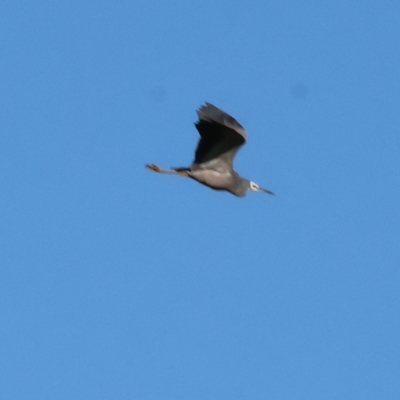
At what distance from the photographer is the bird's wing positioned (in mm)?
31047

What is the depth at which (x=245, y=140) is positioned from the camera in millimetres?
31531

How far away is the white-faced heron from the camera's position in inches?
1224

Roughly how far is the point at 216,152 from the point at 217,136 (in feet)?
1.42

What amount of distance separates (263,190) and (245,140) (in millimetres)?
2697

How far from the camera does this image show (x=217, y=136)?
31.5 meters

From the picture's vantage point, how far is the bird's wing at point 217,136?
31047 mm

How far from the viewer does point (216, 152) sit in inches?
1254

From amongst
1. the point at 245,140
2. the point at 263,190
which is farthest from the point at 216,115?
the point at 263,190

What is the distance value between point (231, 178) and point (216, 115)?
173 centimetres

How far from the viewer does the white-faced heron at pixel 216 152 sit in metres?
31.1

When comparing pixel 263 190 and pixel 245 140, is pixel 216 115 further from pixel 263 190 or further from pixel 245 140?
A: pixel 263 190

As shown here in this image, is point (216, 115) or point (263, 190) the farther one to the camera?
point (263, 190)

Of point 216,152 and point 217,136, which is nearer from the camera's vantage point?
point 217,136

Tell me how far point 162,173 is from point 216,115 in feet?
5.22
